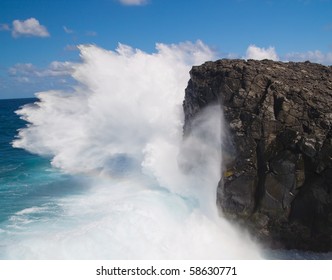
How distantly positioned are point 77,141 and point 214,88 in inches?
722

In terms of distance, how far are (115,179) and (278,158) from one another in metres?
12.9

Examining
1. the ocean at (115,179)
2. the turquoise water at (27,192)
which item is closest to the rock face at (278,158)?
the ocean at (115,179)

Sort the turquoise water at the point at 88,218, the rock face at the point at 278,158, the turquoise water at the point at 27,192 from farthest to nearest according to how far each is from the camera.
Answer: the turquoise water at the point at 27,192
the turquoise water at the point at 88,218
the rock face at the point at 278,158

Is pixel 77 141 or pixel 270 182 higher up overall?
pixel 77 141

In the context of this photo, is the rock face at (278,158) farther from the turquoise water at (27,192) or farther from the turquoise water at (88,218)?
the turquoise water at (27,192)

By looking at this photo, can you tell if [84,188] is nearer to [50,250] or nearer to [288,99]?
[50,250]

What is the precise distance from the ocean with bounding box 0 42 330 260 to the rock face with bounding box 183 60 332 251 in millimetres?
987

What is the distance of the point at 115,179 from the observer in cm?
2400

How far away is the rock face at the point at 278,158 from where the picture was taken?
13805 millimetres

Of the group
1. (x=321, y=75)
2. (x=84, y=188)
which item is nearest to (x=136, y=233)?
(x=84, y=188)

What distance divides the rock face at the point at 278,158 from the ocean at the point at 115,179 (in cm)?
99

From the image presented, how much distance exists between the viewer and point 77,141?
106ft

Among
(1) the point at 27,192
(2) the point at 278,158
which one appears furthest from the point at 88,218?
(2) the point at 278,158

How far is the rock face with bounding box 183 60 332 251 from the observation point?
13805 millimetres
